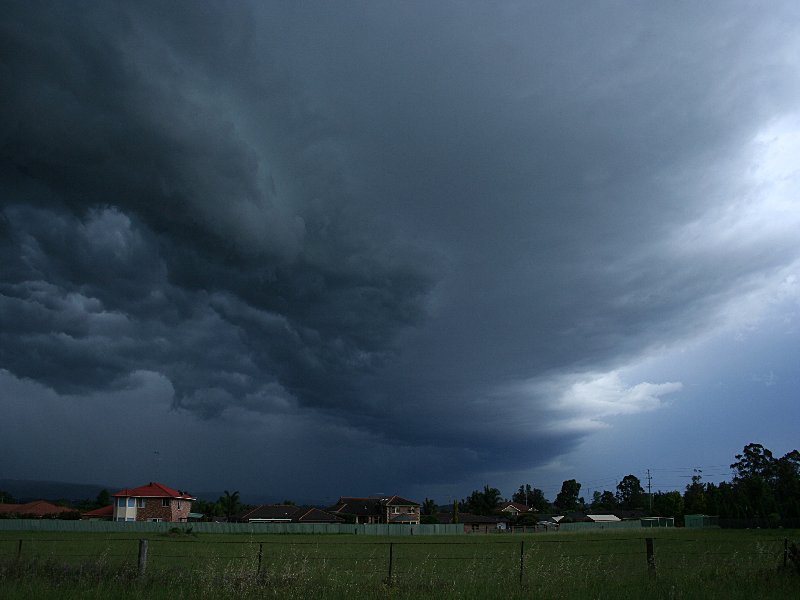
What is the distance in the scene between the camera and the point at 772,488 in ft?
382

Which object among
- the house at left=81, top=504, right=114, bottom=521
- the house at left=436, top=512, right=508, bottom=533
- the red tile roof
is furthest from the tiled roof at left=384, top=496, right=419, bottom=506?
the house at left=81, top=504, right=114, bottom=521

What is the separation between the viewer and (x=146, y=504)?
348 ft

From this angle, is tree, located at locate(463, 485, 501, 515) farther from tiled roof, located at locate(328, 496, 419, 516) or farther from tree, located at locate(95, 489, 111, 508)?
tree, located at locate(95, 489, 111, 508)

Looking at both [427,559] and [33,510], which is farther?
[33,510]

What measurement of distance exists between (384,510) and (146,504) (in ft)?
158

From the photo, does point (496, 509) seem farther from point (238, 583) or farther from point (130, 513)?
point (238, 583)

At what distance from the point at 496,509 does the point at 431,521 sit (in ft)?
126

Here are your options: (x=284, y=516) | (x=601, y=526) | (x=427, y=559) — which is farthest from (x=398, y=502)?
(x=427, y=559)

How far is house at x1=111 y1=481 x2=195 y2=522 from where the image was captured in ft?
343

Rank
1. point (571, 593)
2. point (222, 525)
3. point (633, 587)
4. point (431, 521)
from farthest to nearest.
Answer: point (431, 521)
point (222, 525)
point (633, 587)
point (571, 593)

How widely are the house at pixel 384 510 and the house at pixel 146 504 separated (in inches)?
1418

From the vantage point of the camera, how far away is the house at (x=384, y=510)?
12344 centimetres

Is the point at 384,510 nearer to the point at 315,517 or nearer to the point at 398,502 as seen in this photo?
the point at 398,502

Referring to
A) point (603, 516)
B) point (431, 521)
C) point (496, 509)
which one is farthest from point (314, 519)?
point (603, 516)
